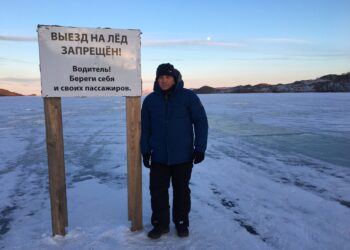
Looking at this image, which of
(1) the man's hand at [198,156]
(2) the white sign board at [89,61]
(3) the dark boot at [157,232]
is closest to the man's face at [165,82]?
(2) the white sign board at [89,61]

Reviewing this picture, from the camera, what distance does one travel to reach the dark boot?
370 centimetres

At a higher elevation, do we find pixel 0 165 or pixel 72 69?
pixel 72 69

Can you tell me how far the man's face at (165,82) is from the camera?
3.58 m

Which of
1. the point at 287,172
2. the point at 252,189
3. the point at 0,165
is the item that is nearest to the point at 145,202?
the point at 252,189

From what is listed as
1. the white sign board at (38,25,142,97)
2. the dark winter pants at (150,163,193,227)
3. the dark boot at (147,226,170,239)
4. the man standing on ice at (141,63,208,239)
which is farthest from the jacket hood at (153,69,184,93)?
the dark boot at (147,226,170,239)

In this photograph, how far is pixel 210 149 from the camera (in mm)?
8977

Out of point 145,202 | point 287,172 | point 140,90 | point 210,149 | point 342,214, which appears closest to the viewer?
point 140,90

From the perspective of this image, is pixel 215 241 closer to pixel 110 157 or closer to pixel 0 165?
pixel 110 157

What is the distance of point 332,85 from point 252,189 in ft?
462

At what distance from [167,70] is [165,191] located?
4.43 feet

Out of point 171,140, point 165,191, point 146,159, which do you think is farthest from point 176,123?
point 165,191

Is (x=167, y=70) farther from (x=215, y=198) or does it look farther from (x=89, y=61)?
(x=215, y=198)

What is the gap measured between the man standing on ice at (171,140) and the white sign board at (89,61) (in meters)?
0.30

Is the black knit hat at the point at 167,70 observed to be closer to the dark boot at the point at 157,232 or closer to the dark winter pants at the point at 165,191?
the dark winter pants at the point at 165,191
